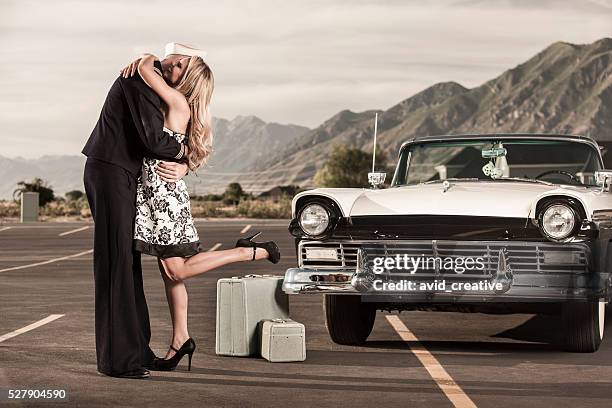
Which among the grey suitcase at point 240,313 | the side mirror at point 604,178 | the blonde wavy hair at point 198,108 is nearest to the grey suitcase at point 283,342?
the grey suitcase at point 240,313

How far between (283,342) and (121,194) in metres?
1.62

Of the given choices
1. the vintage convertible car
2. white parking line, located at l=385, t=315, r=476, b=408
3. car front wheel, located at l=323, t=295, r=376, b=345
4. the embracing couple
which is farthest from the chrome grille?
the embracing couple

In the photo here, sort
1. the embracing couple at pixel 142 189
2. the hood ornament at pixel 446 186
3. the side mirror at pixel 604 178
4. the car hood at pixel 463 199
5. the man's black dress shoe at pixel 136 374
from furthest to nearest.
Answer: the side mirror at pixel 604 178
the hood ornament at pixel 446 186
the car hood at pixel 463 199
the embracing couple at pixel 142 189
the man's black dress shoe at pixel 136 374

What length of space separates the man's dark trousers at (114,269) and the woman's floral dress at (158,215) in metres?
0.07

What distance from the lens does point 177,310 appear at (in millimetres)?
9406

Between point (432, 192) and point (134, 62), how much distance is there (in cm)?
282

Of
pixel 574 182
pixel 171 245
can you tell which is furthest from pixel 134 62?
pixel 574 182

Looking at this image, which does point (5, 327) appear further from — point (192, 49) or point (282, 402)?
point (282, 402)

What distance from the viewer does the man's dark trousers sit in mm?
8906

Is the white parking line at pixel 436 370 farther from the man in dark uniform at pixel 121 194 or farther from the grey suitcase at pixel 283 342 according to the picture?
the man in dark uniform at pixel 121 194

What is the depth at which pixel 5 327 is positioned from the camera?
12.0 m

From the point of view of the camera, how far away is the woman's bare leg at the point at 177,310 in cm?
927

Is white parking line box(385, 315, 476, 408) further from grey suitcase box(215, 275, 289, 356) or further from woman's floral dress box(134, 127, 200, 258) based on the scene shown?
woman's floral dress box(134, 127, 200, 258)

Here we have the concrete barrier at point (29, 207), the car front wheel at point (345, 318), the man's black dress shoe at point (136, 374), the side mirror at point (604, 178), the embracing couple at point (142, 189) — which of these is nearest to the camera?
the man's black dress shoe at point (136, 374)
